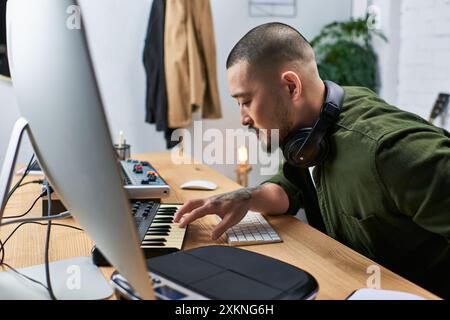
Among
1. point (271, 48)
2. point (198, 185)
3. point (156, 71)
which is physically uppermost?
point (271, 48)

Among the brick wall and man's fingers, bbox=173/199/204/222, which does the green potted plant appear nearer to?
the brick wall

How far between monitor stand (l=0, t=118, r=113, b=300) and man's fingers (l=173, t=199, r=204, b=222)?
0.78ft

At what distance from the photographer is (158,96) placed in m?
2.98

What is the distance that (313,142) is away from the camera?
100 centimetres

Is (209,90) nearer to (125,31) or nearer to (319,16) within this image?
(125,31)

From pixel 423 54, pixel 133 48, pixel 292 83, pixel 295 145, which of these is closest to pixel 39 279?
pixel 295 145

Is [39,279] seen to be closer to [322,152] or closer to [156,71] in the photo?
[322,152]

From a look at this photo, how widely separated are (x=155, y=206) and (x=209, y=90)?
2.06 m

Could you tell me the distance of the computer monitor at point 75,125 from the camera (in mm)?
424

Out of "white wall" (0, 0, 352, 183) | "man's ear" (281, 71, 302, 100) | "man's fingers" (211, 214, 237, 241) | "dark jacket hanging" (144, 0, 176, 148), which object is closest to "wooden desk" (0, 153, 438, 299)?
"man's fingers" (211, 214, 237, 241)

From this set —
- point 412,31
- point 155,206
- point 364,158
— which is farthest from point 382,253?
point 412,31

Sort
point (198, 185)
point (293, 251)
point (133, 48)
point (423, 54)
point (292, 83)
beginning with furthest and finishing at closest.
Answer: point (133, 48)
point (423, 54)
point (198, 185)
point (292, 83)
point (293, 251)

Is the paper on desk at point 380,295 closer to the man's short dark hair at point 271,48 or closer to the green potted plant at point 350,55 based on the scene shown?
the man's short dark hair at point 271,48

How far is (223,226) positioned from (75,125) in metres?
0.53
